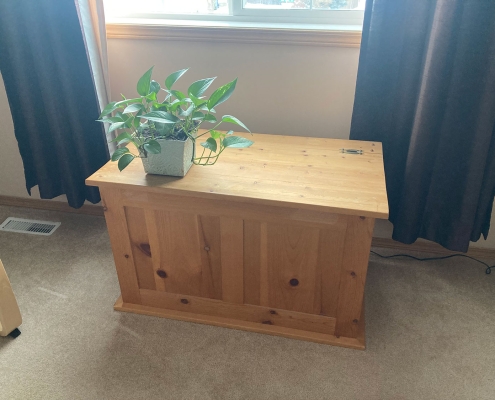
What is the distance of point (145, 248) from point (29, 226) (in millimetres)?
949

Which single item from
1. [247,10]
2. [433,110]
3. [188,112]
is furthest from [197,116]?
[433,110]

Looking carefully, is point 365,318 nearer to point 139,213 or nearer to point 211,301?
point 211,301

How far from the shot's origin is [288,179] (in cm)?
127

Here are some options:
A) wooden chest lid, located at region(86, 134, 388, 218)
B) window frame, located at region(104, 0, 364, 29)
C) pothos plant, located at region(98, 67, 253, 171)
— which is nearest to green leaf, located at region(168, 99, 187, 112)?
pothos plant, located at region(98, 67, 253, 171)

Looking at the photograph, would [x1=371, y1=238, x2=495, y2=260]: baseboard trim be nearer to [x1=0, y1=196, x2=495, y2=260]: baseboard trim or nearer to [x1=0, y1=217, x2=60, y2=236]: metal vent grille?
[x1=0, y1=196, x2=495, y2=260]: baseboard trim

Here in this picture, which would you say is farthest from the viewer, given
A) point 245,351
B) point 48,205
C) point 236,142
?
point 48,205

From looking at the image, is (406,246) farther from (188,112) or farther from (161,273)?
(188,112)

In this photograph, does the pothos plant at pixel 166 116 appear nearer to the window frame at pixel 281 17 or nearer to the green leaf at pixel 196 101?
the green leaf at pixel 196 101

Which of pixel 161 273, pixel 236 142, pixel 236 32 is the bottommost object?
pixel 161 273

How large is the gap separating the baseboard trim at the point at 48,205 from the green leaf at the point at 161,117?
42.9 inches

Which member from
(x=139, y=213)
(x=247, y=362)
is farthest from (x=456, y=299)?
(x=139, y=213)

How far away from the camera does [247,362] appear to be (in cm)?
135

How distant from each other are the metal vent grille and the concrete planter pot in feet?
3.18

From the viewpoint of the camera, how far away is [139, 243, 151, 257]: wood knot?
140 cm
